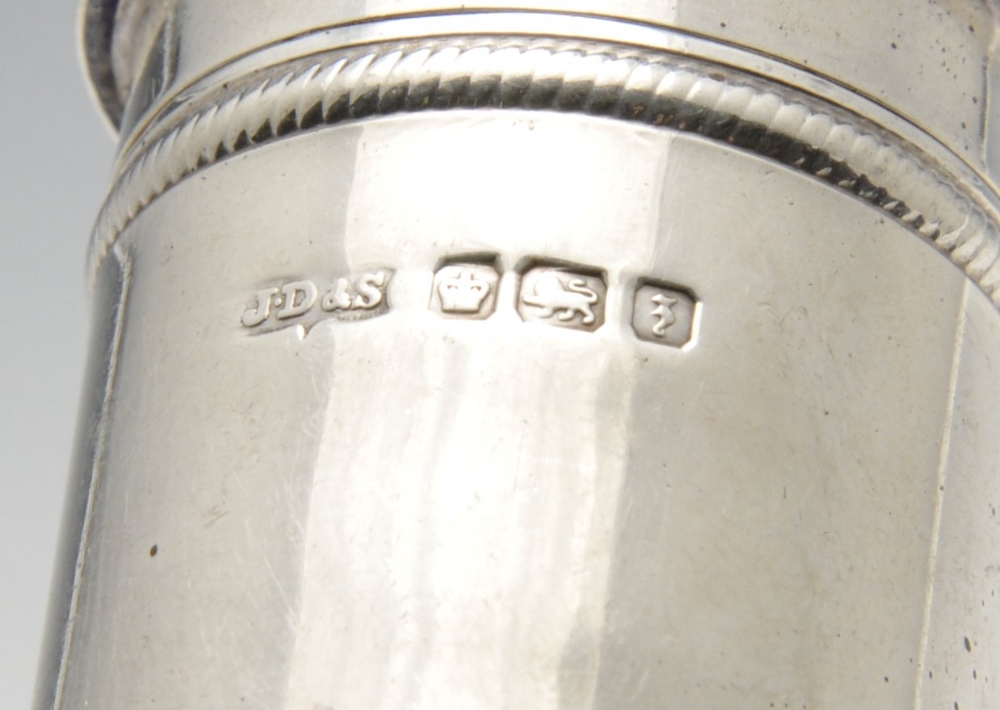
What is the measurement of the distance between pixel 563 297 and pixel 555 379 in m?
0.03

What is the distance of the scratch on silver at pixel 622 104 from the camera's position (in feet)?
1.94

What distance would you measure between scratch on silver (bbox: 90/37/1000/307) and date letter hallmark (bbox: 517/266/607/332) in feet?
0.23

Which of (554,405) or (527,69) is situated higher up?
(527,69)

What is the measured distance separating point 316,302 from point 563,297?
96 mm

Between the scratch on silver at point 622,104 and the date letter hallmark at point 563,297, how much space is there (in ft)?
0.23

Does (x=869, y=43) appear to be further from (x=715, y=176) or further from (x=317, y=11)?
(x=317, y=11)

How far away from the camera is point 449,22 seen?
0.61 metres

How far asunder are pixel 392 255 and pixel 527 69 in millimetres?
89

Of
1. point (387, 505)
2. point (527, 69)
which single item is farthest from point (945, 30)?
point (387, 505)

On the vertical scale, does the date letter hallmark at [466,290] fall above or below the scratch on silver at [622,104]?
below

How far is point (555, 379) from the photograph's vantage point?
1.82 ft

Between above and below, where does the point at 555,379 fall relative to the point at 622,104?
below

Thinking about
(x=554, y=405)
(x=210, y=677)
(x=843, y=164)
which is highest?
(x=843, y=164)

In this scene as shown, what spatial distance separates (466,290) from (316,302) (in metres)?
0.06
